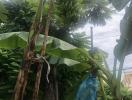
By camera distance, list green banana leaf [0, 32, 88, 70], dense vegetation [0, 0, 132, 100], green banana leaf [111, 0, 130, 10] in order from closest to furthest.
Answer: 1. green banana leaf [0, 32, 88, 70]
2. dense vegetation [0, 0, 132, 100]
3. green banana leaf [111, 0, 130, 10]

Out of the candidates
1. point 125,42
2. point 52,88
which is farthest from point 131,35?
point 52,88

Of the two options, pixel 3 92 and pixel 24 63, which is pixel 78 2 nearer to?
pixel 3 92

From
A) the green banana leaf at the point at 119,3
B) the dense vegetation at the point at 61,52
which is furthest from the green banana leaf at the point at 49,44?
the green banana leaf at the point at 119,3

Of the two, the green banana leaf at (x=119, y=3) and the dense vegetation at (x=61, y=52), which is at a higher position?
the green banana leaf at (x=119, y=3)

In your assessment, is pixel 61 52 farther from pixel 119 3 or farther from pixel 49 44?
pixel 119 3

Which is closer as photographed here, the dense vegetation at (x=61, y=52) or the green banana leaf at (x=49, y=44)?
the green banana leaf at (x=49, y=44)

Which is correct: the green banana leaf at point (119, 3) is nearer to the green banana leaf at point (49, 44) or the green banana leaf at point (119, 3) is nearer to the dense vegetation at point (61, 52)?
the dense vegetation at point (61, 52)

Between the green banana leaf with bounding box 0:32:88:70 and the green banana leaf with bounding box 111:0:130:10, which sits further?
the green banana leaf with bounding box 111:0:130:10

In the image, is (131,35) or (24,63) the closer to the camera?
(24,63)

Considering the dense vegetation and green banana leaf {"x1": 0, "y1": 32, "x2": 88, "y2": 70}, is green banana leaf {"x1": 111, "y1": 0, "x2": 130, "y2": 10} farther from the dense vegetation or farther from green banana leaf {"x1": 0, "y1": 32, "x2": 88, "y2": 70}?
green banana leaf {"x1": 0, "y1": 32, "x2": 88, "y2": 70}

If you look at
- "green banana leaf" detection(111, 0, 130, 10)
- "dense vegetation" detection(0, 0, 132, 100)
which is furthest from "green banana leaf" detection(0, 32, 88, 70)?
"green banana leaf" detection(111, 0, 130, 10)

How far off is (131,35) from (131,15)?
0.25 m

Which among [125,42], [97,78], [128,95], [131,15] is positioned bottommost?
[128,95]

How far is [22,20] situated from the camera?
5672mm
